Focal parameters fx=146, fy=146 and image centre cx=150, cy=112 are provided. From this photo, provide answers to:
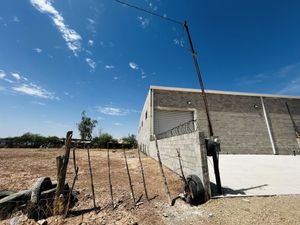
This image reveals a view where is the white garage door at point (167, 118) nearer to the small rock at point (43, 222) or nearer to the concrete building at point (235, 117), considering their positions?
the concrete building at point (235, 117)

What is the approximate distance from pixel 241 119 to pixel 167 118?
24.3ft

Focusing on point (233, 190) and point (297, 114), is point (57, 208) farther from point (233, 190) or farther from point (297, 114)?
point (297, 114)

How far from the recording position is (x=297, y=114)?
15320 mm

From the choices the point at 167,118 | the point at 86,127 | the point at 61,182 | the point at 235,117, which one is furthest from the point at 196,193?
the point at 86,127

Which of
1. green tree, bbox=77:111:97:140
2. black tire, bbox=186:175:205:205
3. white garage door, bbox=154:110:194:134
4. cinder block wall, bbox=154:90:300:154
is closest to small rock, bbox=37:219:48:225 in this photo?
black tire, bbox=186:175:205:205

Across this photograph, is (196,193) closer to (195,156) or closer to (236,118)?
(195,156)

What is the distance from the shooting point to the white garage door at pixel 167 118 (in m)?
13.0

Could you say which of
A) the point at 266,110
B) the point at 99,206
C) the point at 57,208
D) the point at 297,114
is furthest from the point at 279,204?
the point at 297,114

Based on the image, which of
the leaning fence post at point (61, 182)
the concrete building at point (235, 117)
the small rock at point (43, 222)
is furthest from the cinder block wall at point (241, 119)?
the small rock at point (43, 222)

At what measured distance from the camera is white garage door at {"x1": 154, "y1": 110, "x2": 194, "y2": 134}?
42.8ft

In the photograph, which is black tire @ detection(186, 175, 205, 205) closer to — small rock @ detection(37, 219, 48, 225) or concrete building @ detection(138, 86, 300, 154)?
small rock @ detection(37, 219, 48, 225)

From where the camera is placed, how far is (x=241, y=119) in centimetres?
1429

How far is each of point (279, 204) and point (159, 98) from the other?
1103cm

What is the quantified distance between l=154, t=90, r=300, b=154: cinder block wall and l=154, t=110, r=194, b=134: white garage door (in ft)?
1.86
